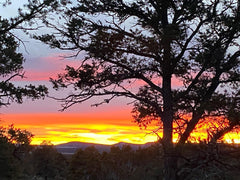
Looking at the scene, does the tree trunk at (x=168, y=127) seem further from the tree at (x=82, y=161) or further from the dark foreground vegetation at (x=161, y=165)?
the tree at (x=82, y=161)

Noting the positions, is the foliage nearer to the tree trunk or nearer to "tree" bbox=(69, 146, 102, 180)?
"tree" bbox=(69, 146, 102, 180)

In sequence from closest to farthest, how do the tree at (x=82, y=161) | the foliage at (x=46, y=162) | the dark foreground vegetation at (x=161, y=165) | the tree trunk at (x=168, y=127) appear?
the dark foreground vegetation at (x=161, y=165)
the tree trunk at (x=168, y=127)
the tree at (x=82, y=161)
the foliage at (x=46, y=162)

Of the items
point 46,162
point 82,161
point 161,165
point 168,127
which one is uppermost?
point 168,127

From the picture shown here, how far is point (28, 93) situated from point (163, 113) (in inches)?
227

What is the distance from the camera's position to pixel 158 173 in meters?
17.5

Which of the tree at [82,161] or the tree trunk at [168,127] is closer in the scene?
the tree trunk at [168,127]

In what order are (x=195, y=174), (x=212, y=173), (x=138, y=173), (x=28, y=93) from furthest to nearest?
(x=138, y=173) → (x=28, y=93) → (x=195, y=174) → (x=212, y=173)

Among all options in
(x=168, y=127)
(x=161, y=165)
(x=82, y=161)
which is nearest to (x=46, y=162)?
(x=82, y=161)

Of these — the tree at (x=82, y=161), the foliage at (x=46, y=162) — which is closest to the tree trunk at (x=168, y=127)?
the tree at (x=82, y=161)

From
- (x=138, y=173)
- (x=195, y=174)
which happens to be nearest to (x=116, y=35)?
(x=195, y=174)

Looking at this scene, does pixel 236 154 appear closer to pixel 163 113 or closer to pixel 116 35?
pixel 163 113

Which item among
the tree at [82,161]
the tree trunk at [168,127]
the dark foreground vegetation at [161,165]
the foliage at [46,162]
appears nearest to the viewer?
the dark foreground vegetation at [161,165]

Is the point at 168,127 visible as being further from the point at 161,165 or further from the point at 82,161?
the point at 82,161

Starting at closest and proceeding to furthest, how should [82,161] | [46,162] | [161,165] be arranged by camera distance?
1. [161,165]
2. [82,161]
3. [46,162]
